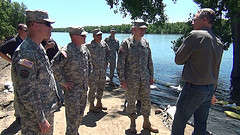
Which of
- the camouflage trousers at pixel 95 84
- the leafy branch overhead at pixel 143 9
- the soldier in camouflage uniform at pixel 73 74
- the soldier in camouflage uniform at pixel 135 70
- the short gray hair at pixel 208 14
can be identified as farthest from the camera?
the leafy branch overhead at pixel 143 9

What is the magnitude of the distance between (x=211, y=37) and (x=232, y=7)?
10.1m

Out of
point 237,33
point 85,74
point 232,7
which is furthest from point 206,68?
point 237,33

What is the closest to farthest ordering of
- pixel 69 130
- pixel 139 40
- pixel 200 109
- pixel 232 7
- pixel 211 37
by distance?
pixel 211 37 → pixel 200 109 → pixel 69 130 → pixel 139 40 → pixel 232 7

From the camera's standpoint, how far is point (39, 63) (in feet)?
7.18

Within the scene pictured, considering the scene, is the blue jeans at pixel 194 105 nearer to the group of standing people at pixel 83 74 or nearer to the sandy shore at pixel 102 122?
the group of standing people at pixel 83 74

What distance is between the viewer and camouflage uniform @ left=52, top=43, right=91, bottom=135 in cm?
315

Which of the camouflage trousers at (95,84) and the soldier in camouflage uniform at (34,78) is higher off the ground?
the soldier in camouflage uniform at (34,78)

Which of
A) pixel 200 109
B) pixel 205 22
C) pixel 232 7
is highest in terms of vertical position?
pixel 232 7

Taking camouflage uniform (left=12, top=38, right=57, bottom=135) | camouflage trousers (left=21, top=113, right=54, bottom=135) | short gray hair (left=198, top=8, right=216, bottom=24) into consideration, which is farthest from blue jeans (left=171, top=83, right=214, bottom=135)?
camouflage trousers (left=21, top=113, right=54, bottom=135)

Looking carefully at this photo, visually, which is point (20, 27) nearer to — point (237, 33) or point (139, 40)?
point (139, 40)

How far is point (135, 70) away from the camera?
154 inches

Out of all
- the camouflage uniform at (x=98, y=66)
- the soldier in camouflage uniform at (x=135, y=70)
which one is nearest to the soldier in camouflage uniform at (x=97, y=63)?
the camouflage uniform at (x=98, y=66)

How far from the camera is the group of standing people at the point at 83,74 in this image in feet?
6.92

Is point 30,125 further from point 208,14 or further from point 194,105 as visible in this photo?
point 208,14
